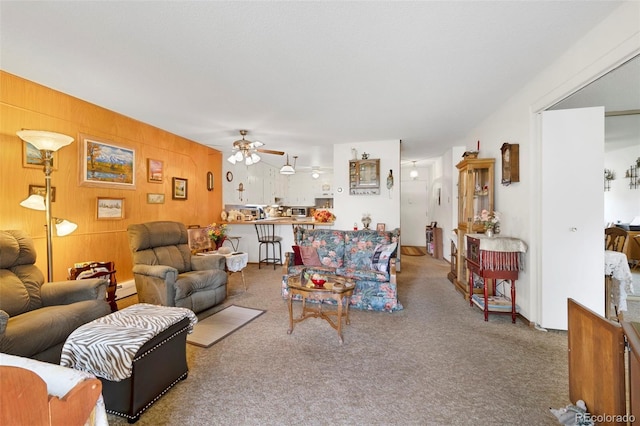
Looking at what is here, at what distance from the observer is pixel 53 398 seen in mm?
700

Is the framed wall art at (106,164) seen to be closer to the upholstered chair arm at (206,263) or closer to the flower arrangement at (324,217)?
the upholstered chair arm at (206,263)

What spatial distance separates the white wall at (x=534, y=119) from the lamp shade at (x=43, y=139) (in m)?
4.57

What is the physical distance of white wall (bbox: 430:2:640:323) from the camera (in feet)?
5.87

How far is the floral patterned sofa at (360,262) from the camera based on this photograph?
10.7 feet

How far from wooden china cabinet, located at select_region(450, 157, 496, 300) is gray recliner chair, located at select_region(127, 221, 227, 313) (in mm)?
3385

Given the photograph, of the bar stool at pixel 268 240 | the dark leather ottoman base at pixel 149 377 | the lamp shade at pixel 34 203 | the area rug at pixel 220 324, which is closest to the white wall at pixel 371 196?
the bar stool at pixel 268 240

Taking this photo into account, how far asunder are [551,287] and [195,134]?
5.46m

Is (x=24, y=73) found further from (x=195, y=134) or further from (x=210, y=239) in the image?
(x=210, y=239)

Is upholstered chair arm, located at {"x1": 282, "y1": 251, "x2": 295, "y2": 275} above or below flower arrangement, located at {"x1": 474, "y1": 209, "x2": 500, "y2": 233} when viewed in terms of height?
below

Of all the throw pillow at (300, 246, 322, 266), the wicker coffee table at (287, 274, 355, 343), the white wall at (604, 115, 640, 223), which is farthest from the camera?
the white wall at (604, 115, 640, 223)

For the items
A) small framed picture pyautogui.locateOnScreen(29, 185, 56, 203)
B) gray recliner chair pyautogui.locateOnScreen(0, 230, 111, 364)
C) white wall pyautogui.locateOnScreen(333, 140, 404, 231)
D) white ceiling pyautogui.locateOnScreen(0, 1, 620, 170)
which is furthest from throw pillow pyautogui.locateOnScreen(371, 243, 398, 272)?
small framed picture pyautogui.locateOnScreen(29, 185, 56, 203)

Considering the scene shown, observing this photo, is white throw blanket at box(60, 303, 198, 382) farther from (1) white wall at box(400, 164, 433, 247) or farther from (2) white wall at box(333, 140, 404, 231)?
(1) white wall at box(400, 164, 433, 247)

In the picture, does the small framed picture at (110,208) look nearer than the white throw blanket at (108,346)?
No

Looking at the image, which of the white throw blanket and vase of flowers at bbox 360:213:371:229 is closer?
the white throw blanket
